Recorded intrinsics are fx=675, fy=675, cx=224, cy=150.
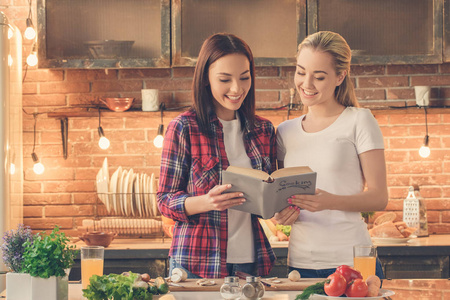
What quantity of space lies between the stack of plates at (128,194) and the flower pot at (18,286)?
6.04 feet

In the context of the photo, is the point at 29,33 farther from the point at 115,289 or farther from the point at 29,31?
the point at 115,289

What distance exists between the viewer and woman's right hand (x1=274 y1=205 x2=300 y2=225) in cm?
222

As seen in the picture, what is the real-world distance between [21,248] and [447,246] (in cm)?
221

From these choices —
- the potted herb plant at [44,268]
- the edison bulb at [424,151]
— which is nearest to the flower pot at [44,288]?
the potted herb plant at [44,268]

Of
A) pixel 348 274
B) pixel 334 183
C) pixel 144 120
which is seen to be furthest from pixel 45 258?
pixel 144 120

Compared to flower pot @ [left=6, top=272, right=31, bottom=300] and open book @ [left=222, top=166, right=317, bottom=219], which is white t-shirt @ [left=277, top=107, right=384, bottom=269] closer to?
open book @ [left=222, top=166, right=317, bottom=219]

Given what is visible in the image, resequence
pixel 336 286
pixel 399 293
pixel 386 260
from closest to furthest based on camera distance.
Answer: pixel 336 286, pixel 399 293, pixel 386 260

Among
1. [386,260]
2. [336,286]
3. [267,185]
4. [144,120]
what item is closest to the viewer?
[336,286]

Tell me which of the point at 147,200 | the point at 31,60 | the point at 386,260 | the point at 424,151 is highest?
the point at 31,60

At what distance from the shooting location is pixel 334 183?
2242 mm

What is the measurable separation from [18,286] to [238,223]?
2.43 feet

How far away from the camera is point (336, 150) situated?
7.41 ft

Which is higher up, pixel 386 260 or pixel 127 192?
pixel 127 192

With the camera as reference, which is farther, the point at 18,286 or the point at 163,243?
the point at 163,243
